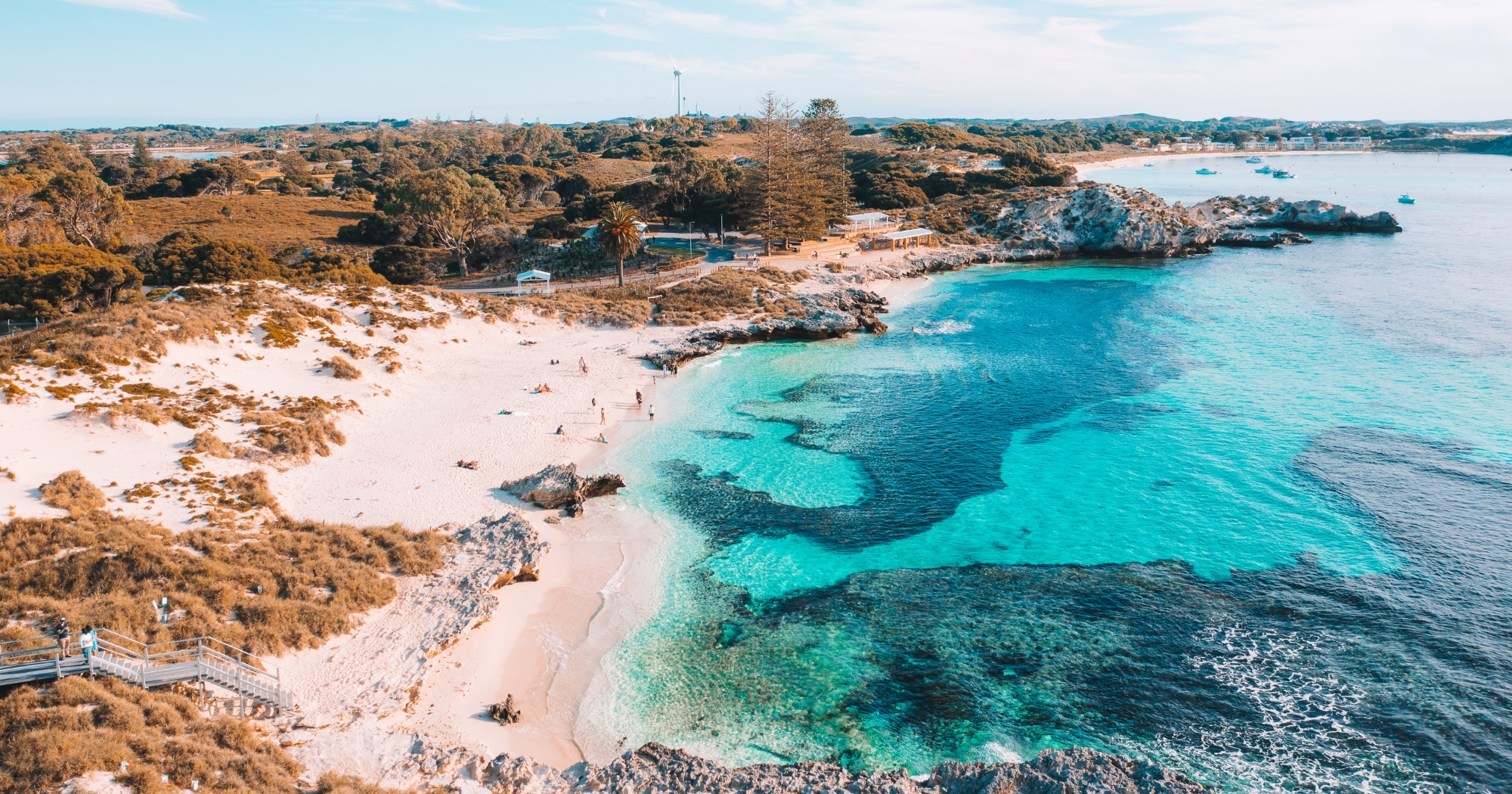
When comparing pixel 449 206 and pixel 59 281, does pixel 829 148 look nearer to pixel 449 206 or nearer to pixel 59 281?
pixel 449 206

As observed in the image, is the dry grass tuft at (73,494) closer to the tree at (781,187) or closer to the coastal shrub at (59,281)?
the coastal shrub at (59,281)

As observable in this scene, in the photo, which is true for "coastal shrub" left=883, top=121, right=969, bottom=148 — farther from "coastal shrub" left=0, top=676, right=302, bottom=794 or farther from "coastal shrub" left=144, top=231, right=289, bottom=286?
"coastal shrub" left=0, top=676, right=302, bottom=794

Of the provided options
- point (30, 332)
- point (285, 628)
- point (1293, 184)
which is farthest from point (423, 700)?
point (1293, 184)

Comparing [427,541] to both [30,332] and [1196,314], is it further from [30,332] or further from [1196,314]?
[1196,314]

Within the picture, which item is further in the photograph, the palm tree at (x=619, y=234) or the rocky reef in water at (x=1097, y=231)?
the rocky reef in water at (x=1097, y=231)

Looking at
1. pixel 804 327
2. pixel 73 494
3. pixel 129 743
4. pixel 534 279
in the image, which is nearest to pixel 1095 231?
pixel 804 327

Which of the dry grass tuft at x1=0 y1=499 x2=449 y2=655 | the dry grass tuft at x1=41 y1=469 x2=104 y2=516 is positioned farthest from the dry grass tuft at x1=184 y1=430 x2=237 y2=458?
the dry grass tuft at x1=0 y1=499 x2=449 y2=655

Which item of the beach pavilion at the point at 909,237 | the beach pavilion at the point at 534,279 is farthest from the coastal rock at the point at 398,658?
the beach pavilion at the point at 909,237
